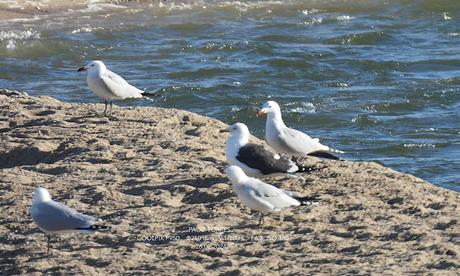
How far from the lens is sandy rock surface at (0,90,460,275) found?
712cm

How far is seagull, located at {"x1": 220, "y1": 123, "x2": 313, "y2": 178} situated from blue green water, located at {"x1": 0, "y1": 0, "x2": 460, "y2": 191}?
14.9ft

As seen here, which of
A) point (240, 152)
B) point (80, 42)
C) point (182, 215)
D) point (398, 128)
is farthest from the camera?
point (80, 42)

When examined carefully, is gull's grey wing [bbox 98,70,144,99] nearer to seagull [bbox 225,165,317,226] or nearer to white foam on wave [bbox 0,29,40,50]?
seagull [bbox 225,165,317,226]

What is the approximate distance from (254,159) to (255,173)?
0.11 m

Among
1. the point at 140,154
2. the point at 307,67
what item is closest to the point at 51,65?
the point at 307,67

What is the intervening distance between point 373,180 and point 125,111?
339cm

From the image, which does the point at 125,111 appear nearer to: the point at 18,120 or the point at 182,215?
the point at 18,120

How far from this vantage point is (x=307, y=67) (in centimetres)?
1931

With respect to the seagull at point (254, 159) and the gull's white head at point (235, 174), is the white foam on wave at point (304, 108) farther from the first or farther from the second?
the gull's white head at point (235, 174)

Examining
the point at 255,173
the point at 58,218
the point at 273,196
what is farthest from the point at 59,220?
the point at 255,173

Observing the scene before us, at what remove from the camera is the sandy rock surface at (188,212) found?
7.12m

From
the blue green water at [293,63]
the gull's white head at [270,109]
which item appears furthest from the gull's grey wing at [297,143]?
the blue green water at [293,63]

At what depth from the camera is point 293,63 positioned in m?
19.5

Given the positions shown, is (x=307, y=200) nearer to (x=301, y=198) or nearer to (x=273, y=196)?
(x=301, y=198)
